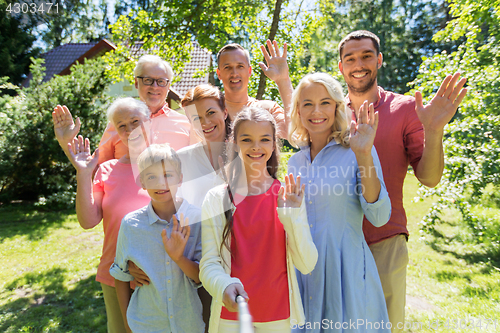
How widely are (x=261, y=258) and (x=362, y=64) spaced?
156 centimetres

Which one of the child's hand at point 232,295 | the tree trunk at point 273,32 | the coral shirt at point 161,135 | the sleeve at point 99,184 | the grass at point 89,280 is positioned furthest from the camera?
the tree trunk at point 273,32

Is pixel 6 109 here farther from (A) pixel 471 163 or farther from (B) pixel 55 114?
(A) pixel 471 163

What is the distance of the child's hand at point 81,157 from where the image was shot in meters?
2.15

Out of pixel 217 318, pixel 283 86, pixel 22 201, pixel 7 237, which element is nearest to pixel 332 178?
pixel 217 318

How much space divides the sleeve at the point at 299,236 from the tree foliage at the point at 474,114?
4.61 meters

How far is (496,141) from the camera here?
4918mm

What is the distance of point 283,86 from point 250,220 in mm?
1376

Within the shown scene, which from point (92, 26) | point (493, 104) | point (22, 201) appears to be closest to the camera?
point (493, 104)

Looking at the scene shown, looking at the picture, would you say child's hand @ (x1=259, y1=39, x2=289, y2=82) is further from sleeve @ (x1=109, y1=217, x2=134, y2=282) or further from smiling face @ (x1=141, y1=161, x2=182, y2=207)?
sleeve @ (x1=109, y1=217, x2=134, y2=282)

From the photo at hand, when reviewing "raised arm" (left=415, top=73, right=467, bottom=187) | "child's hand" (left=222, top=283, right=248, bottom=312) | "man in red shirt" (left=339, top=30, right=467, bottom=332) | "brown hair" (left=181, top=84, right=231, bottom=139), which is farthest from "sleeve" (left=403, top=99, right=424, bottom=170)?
"child's hand" (left=222, top=283, right=248, bottom=312)

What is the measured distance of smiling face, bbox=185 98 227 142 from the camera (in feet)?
7.78

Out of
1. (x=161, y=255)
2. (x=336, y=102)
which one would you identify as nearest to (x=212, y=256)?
(x=161, y=255)

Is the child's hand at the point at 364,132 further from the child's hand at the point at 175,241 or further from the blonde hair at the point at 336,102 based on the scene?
the child's hand at the point at 175,241

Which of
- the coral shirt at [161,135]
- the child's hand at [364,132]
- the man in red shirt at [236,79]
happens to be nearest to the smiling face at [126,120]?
the coral shirt at [161,135]
